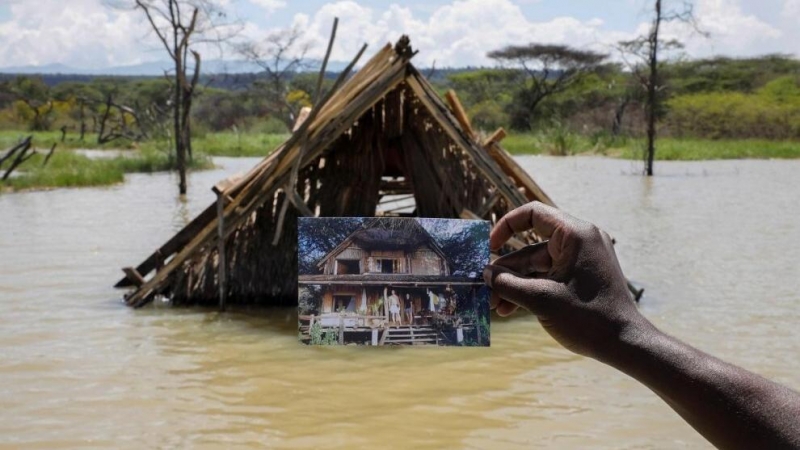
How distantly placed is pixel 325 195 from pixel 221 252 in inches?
36.3

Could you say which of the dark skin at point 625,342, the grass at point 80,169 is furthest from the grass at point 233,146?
the dark skin at point 625,342

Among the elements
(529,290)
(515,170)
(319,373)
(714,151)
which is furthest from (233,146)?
(529,290)

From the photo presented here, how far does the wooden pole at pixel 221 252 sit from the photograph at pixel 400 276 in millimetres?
5276

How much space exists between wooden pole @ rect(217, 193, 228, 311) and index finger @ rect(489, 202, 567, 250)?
5.62 metres

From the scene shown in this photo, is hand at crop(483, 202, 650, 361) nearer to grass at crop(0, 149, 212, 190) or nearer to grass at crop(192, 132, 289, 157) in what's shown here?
grass at crop(0, 149, 212, 190)

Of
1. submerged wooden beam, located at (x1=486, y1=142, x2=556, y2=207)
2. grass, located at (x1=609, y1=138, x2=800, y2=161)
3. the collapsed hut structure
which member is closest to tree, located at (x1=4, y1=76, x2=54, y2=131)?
grass, located at (x1=609, y1=138, x2=800, y2=161)

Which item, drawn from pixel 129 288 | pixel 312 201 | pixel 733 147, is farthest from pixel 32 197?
pixel 733 147

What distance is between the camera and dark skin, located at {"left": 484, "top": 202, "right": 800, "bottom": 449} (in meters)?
1.50

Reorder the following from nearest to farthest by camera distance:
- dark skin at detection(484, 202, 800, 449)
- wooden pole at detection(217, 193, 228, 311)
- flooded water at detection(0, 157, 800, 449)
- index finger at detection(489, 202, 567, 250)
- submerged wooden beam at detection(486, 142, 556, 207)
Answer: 1. dark skin at detection(484, 202, 800, 449)
2. index finger at detection(489, 202, 567, 250)
3. flooded water at detection(0, 157, 800, 449)
4. wooden pole at detection(217, 193, 228, 311)
5. submerged wooden beam at detection(486, 142, 556, 207)

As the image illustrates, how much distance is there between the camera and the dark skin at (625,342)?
150cm

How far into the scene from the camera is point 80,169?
22.1 meters

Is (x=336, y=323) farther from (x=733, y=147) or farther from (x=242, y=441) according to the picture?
(x=733, y=147)

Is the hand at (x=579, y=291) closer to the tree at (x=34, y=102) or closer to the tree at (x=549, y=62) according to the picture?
the tree at (x=34, y=102)

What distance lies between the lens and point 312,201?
7828 millimetres
